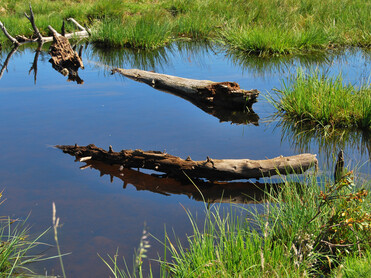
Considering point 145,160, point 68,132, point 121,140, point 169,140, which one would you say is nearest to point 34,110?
point 68,132

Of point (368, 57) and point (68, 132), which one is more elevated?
point (368, 57)

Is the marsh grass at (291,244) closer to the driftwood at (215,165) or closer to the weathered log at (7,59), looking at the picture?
the driftwood at (215,165)

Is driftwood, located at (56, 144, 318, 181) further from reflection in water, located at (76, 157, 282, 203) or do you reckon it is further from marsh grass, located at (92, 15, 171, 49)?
marsh grass, located at (92, 15, 171, 49)

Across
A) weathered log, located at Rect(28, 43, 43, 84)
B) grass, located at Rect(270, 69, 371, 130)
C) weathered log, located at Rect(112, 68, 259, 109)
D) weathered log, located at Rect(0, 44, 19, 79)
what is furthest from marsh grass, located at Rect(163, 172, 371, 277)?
weathered log, located at Rect(0, 44, 19, 79)

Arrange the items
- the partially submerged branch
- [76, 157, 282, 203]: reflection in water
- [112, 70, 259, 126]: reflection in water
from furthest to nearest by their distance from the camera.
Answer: the partially submerged branch
[112, 70, 259, 126]: reflection in water
[76, 157, 282, 203]: reflection in water

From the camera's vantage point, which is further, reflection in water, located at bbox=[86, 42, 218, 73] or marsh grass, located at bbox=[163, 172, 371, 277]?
reflection in water, located at bbox=[86, 42, 218, 73]

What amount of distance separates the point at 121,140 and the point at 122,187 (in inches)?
53.5

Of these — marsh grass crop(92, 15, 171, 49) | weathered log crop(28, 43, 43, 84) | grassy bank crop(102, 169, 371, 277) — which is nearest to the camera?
grassy bank crop(102, 169, 371, 277)

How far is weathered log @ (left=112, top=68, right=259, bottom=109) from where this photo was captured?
788 cm

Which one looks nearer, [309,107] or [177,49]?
[309,107]

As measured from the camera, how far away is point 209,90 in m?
8.23

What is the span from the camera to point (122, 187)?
209 inches

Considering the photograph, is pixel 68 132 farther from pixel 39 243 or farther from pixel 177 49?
pixel 177 49

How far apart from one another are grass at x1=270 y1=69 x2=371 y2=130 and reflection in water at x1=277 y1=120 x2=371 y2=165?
0.13m
